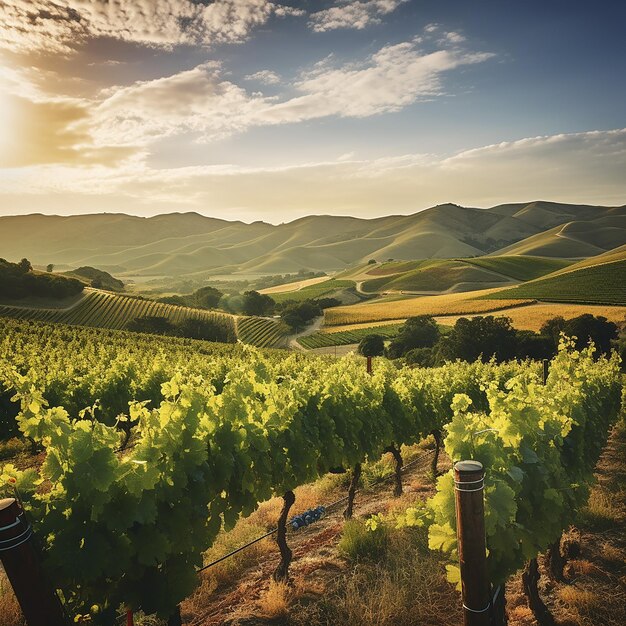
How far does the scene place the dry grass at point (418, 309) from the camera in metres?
74.2

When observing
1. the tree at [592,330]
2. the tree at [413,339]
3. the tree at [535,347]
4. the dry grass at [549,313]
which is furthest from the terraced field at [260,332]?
the tree at [592,330]

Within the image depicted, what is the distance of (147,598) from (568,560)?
678cm

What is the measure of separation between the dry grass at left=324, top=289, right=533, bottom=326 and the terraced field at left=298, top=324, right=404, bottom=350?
715 cm

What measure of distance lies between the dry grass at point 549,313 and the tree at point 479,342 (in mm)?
10331

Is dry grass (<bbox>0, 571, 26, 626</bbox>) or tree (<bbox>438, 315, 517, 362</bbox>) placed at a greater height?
dry grass (<bbox>0, 571, 26, 626</bbox>)

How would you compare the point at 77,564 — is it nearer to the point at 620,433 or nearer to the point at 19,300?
the point at 620,433

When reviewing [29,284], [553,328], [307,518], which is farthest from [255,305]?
[307,518]

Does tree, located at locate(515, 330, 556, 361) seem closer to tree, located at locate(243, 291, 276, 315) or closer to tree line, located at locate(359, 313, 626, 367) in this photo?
tree line, located at locate(359, 313, 626, 367)

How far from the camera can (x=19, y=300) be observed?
7100cm

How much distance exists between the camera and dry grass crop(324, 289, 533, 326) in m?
74.2

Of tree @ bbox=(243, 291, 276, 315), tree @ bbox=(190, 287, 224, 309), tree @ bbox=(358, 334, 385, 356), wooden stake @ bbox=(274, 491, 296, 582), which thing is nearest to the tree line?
tree @ bbox=(358, 334, 385, 356)

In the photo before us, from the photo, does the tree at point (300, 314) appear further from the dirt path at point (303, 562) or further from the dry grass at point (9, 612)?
the dry grass at point (9, 612)

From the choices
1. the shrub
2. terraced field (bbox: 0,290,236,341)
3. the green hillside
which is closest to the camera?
the shrub

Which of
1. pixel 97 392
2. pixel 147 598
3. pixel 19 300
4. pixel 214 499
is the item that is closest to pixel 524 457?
pixel 214 499
